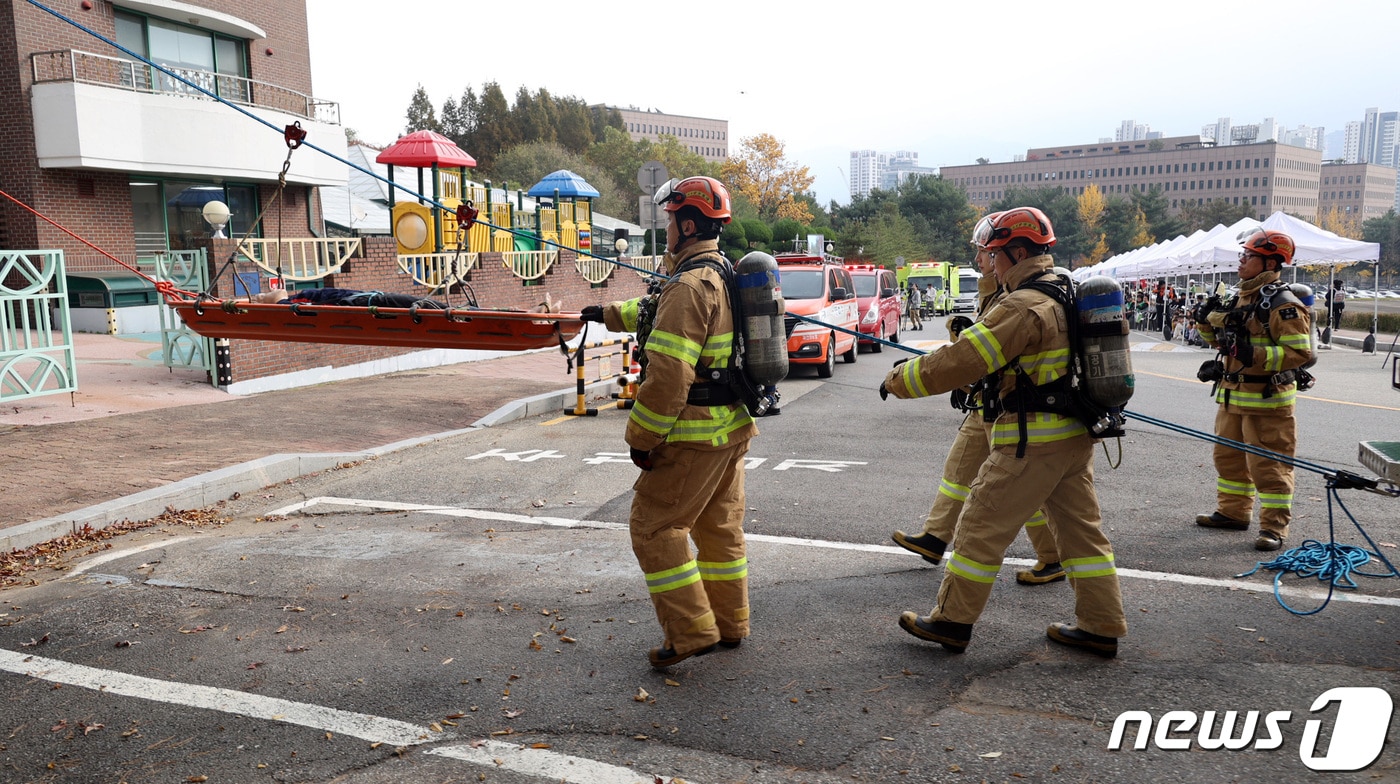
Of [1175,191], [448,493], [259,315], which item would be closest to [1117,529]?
[448,493]

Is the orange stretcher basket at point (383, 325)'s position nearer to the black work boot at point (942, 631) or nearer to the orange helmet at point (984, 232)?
the orange helmet at point (984, 232)

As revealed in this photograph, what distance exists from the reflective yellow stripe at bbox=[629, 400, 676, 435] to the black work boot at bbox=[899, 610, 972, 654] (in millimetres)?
1450

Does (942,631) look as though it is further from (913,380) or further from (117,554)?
(117,554)

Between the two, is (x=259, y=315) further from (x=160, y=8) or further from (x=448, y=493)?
(x=160, y=8)

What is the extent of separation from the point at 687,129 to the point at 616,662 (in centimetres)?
17229

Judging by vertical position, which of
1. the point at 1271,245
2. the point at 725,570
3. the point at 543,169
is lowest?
the point at 725,570

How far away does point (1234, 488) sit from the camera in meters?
6.35

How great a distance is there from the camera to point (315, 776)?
3275 mm

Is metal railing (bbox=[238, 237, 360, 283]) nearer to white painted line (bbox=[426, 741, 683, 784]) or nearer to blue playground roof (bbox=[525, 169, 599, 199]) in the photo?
white painted line (bbox=[426, 741, 683, 784])

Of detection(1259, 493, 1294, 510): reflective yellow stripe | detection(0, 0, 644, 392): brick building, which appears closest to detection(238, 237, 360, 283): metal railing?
detection(0, 0, 644, 392): brick building

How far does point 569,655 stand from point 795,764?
1347 millimetres

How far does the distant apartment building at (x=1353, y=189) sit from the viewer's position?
168500 millimetres

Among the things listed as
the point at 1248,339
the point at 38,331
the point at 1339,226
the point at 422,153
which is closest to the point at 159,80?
the point at 422,153

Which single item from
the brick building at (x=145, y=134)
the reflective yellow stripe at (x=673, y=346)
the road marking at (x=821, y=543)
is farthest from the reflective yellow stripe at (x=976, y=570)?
the brick building at (x=145, y=134)
